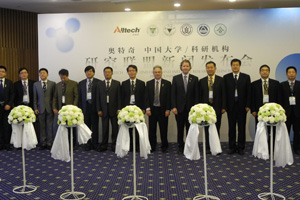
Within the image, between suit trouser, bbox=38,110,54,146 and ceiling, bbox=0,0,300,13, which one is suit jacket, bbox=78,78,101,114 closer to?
suit trouser, bbox=38,110,54,146

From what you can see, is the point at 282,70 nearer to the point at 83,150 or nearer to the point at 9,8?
the point at 83,150

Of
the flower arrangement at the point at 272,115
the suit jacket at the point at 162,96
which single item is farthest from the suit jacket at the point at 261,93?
the flower arrangement at the point at 272,115

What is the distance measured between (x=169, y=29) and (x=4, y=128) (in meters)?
4.18

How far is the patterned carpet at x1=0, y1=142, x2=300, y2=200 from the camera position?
4738 mm

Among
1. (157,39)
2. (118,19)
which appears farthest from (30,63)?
(157,39)

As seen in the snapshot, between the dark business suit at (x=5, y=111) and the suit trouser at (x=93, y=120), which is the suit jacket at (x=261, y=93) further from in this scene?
the dark business suit at (x=5, y=111)

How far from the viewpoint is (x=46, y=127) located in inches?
307

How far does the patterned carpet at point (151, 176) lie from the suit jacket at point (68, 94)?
1.12m

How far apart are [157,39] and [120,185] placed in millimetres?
4124

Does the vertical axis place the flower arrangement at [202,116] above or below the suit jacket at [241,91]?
below

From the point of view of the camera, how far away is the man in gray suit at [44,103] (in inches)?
301

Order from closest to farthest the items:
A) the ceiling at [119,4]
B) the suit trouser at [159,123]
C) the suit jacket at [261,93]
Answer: the suit jacket at [261,93] → the suit trouser at [159,123] → the ceiling at [119,4]

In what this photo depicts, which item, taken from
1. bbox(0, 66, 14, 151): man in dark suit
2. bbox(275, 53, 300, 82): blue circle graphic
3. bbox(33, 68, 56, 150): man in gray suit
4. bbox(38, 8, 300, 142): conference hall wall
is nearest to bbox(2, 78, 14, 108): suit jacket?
bbox(0, 66, 14, 151): man in dark suit

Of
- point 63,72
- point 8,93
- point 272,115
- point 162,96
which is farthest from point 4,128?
point 272,115
